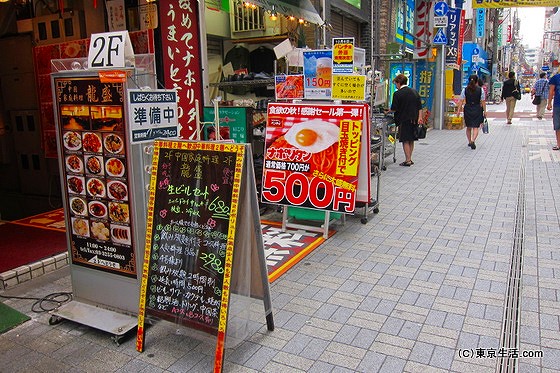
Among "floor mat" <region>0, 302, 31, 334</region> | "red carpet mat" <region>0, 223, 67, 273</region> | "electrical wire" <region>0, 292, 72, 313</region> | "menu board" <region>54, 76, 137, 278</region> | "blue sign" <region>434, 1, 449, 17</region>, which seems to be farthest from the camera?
"blue sign" <region>434, 1, 449, 17</region>

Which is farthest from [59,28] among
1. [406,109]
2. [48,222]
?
[406,109]

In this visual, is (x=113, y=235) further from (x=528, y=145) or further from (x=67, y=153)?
(x=528, y=145)

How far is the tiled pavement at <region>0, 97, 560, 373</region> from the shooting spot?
324 cm

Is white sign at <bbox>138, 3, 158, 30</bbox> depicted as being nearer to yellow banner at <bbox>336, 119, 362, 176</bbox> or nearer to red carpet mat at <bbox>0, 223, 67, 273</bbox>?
yellow banner at <bbox>336, 119, 362, 176</bbox>

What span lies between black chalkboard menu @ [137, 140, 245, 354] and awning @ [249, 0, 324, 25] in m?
4.33

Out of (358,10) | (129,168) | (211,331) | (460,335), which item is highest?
(358,10)

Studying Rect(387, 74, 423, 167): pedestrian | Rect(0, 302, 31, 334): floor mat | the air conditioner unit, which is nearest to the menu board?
Rect(0, 302, 31, 334): floor mat

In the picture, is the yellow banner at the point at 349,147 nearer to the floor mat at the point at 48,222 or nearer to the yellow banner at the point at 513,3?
the floor mat at the point at 48,222

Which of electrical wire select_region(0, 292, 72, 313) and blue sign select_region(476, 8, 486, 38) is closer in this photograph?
electrical wire select_region(0, 292, 72, 313)

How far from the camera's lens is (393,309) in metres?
3.93

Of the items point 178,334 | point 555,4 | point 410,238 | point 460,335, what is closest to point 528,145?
point 555,4

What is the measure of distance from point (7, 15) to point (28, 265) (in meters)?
5.36

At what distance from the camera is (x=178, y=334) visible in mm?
3609

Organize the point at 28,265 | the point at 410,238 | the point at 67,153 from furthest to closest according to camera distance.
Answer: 1. the point at 410,238
2. the point at 28,265
3. the point at 67,153
